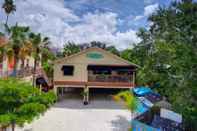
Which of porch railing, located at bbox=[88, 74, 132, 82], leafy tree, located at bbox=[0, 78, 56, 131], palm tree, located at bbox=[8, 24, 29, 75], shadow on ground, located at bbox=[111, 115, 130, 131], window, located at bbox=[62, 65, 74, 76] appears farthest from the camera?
window, located at bbox=[62, 65, 74, 76]

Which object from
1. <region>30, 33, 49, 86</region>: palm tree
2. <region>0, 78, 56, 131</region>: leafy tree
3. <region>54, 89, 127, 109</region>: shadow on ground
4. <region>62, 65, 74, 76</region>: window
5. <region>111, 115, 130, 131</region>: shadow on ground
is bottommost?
<region>111, 115, 130, 131</region>: shadow on ground

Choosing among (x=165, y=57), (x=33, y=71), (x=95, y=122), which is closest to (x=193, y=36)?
(x=165, y=57)

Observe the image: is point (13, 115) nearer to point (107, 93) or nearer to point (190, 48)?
point (190, 48)

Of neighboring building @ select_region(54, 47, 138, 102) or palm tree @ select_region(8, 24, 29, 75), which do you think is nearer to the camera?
palm tree @ select_region(8, 24, 29, 75)

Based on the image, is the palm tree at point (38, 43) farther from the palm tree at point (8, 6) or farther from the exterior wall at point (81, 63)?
the palm tree at point (8, 6)

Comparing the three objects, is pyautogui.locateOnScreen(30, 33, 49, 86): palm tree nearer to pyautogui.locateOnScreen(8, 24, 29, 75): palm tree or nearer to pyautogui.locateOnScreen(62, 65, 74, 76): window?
pyautogui.locateOnScreen(8, 24, 29, 75): palm tree

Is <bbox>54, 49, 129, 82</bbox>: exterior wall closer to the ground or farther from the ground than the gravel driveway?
farther from the ground

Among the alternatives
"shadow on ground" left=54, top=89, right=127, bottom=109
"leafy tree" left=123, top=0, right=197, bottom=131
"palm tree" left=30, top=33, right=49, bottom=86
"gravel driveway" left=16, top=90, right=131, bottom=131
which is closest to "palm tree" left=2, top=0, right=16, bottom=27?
"palm tree" left=30, top=33, right=49, bottom=86

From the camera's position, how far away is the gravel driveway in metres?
22.7

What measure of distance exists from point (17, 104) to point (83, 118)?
11.9 m

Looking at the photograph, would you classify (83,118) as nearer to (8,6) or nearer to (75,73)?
(75,73)

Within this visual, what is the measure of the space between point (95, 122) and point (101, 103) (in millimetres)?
9391

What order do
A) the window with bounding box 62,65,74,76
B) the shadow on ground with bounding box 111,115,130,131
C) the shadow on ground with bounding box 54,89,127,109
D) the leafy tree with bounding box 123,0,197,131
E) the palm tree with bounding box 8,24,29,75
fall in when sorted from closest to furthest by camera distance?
the leafy tree with bounding box 123,0,197,131 → the shadow on ground with bounding box 111,115,130,131 → the palm tree with bounding box 8,24,29,75 → the shadow on ground with bounding box 54,89,127,109 → the window with bounding box 62,65,74,76

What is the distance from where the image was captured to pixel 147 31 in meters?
26.2
